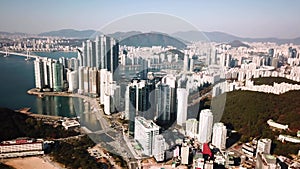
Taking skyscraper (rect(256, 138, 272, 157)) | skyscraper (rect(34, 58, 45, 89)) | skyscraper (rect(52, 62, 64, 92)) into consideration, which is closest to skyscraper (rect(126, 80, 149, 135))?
skyscraper (rect(256, 138, 272, 157))

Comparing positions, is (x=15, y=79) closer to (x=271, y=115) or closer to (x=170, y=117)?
(x=170, y=117)

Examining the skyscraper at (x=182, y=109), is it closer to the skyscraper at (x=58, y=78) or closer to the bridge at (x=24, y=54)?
the skyscraper at (x=58, y=78)

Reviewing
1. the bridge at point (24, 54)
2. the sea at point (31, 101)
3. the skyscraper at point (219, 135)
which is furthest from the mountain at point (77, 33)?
the bridge at point (24, 54)

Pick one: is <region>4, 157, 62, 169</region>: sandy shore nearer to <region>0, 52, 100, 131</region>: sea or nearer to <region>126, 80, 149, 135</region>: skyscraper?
<region>0, 52, 100, 131</region>: sea

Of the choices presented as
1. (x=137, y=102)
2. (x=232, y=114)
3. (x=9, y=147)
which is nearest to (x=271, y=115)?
(x=232, y=114)

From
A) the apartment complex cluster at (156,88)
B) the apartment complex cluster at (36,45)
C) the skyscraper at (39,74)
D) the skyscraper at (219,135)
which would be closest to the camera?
the apartment complex cluster at (156,88)

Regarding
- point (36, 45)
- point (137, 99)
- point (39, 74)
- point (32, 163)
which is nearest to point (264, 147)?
point (137, 99)
